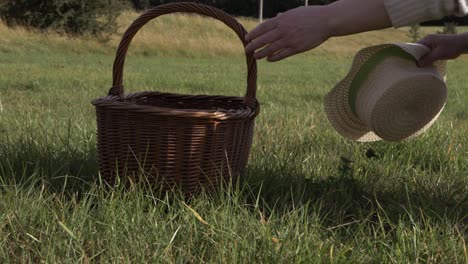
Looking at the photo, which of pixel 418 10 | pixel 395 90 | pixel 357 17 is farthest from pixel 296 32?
pixel 395 90

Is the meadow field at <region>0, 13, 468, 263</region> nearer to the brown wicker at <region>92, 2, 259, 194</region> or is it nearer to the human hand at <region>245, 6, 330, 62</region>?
the brown wicker at <region>92, 2, 259, 194</region>

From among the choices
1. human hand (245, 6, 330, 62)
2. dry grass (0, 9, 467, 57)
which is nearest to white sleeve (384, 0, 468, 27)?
human hand (245, 6, 330, 62)

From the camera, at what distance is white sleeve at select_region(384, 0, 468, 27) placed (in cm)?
192

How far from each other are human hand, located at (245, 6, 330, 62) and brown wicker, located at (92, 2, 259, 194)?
303 millimetres

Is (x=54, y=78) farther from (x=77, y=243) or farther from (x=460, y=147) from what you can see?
(x=77, y=243)

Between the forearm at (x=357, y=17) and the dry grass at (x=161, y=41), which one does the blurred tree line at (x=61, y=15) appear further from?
the forearm at (x=357, y=17)

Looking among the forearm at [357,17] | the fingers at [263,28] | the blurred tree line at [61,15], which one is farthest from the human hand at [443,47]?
the blurred tree line at [61,15]

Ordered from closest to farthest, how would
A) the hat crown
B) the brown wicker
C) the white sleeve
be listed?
the white sleeve
the brown wicker
the hat crown

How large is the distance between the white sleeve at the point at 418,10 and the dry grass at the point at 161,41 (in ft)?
53.5

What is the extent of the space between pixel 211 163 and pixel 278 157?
73cm

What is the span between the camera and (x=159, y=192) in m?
2.32

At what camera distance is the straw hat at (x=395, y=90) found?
7.84 ft

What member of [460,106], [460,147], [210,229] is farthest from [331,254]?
[460,106]

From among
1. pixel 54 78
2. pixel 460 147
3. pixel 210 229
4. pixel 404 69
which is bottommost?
pixel 54 78
